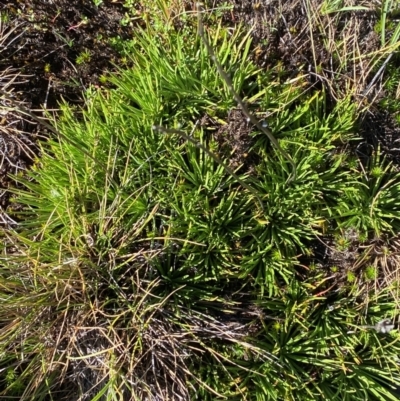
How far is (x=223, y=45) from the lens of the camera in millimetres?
1883

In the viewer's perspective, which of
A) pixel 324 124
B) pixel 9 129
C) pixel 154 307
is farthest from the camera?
pixel 9 129

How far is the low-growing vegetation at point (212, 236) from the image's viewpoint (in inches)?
73.1

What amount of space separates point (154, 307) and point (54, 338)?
42 centimetres

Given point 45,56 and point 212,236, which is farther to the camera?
point 45,56

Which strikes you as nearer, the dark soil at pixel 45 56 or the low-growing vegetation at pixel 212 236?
the low-growing vegetation at pixel 212 236

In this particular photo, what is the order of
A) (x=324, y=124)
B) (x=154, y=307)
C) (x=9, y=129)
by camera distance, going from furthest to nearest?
(x=9, y=129), (x=324, y=124), (x=154, y=307)

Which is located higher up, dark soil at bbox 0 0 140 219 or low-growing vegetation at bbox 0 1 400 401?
dark soil at bbox 0 0 140 219

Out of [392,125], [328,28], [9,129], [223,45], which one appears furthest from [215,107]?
[9,129]

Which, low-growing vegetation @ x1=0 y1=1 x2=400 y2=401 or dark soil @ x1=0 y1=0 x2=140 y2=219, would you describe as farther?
dark soil @ x1=0 y1=0 x2=140 y2=219

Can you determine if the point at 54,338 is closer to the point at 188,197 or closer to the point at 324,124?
the point at 188,197

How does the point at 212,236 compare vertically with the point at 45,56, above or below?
below

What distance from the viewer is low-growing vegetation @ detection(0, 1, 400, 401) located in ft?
6.09

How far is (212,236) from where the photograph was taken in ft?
6.17

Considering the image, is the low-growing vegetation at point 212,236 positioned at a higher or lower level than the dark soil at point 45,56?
lower
